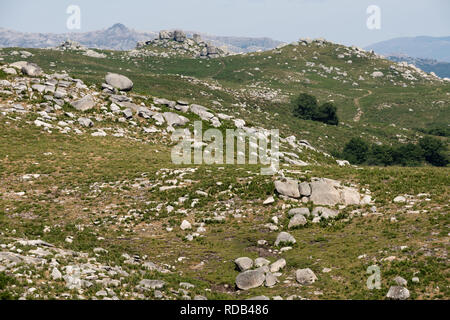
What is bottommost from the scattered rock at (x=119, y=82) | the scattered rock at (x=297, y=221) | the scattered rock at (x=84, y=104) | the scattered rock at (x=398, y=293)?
the scattered rock at (x=297, y=221)

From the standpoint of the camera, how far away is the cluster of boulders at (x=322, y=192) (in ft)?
81.9

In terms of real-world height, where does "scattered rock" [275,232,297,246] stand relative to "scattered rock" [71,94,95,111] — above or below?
below

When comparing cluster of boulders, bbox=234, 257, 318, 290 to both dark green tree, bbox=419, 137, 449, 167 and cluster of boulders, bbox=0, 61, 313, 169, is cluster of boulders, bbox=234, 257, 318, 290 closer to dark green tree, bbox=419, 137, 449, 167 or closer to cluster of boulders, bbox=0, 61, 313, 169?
cluster of boulders, bbox=0, 61, 313, 169

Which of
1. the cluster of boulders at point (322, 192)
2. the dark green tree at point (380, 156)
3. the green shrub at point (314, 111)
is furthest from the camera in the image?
the green shrub at point (314, 111)

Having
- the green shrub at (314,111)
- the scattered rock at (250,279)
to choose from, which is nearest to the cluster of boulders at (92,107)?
the scattered rock at (250,279)

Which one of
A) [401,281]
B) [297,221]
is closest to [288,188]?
[297,221]

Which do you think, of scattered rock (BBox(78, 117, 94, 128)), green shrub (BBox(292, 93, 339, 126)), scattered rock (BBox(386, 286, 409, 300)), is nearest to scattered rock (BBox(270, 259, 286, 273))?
scattered rock (BBox(386, 286, 409, 300))

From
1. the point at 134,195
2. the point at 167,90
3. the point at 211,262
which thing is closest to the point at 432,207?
the point at 211,262

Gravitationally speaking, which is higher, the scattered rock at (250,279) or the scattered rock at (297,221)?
the scattered rock at (297,221)

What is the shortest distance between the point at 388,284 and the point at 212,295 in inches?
305

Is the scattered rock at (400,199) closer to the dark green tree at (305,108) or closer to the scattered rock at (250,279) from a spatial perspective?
the scattered rock at (250,279)

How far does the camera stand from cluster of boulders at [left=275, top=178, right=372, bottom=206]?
81.9ft
